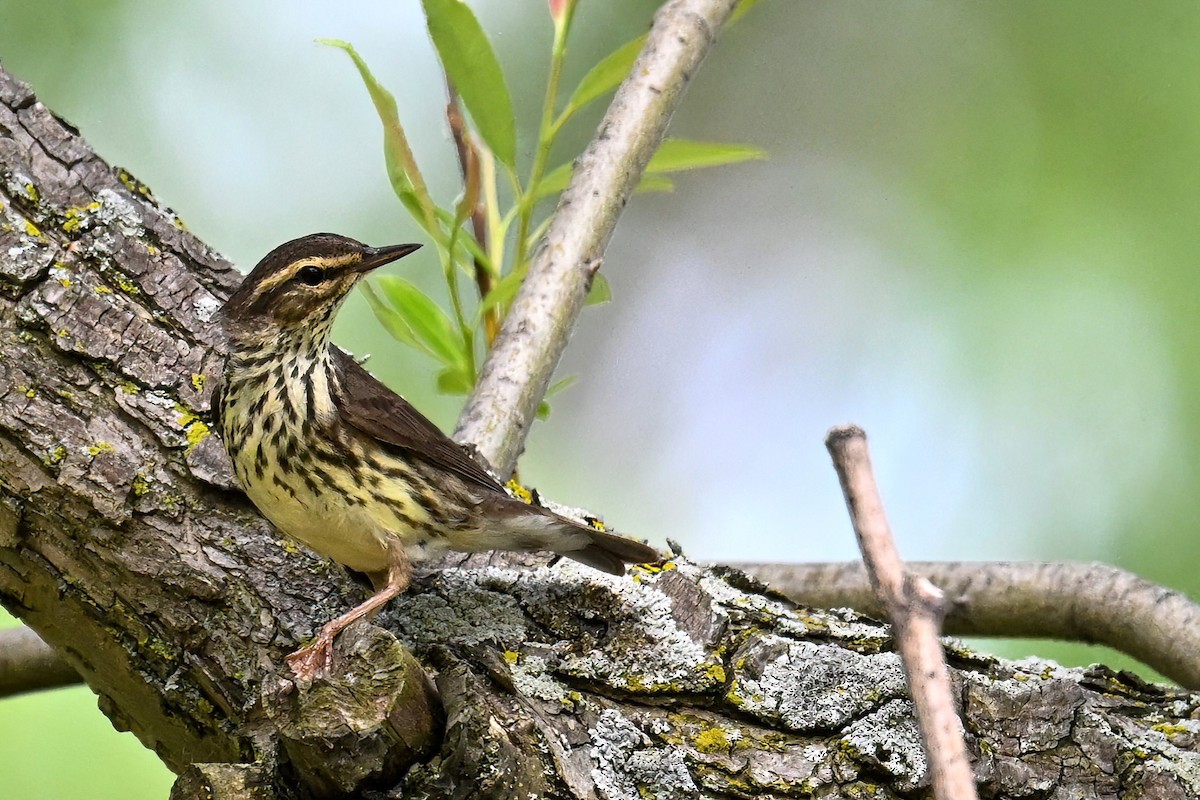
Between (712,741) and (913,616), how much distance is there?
1206mm

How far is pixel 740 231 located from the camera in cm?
528

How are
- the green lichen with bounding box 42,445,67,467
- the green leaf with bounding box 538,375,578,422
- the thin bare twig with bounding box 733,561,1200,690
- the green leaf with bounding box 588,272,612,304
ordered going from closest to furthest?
the green lichen with bounding box 42,445,67,467, the thin bare twig with bounding box 733,561,1200,690, the green leaf with bounding box 538,375,578,422, the green leaf with bounding box 588,272,612,304

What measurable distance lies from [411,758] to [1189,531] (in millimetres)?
3107

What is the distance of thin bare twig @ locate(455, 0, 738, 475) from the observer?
2918mm

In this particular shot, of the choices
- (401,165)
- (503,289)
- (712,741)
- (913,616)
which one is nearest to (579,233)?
(503,289)

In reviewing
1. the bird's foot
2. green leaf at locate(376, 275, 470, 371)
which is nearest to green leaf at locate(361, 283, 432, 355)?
green leaf at locate(376, 275, 470, 371)

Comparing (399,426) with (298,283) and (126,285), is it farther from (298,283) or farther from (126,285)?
(126,285)

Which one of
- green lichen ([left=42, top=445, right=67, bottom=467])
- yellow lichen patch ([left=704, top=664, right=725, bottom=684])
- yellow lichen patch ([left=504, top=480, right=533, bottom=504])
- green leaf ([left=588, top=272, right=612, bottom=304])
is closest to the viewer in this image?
yellow lichen patch ([left=704, top=664, right=725, bottom=684])

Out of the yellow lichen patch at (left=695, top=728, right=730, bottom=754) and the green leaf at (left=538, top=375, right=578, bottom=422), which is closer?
the yellow lichen patch at (left=695, top=728, right=730, bottom=754)

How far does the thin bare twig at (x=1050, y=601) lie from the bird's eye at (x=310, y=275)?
1.34 m

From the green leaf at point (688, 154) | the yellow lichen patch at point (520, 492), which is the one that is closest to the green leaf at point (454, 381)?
the yellow lichen patch at point (520, 492)

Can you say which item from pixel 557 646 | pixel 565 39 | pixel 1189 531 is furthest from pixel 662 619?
pixel 1189 531

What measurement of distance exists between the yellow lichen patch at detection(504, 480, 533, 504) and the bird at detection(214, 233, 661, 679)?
8cm

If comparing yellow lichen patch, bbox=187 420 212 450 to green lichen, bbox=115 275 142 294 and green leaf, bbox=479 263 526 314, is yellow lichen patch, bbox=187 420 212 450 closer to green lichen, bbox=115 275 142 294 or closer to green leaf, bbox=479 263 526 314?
green lichen, bbox=115 275 142 294
